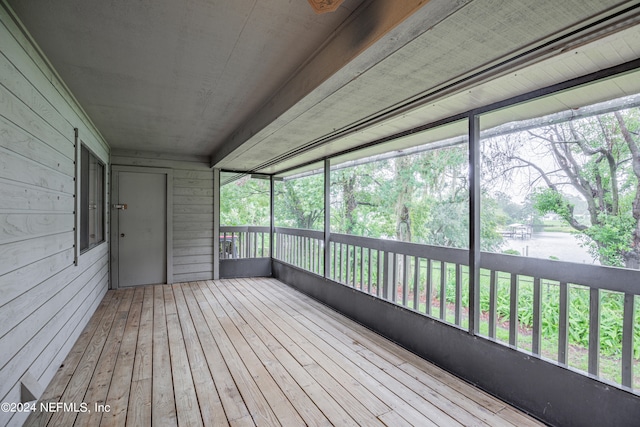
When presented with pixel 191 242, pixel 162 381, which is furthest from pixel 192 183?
pixel 162 381

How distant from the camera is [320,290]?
14.5ft

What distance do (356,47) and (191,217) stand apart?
15.9ft

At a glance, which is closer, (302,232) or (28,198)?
(28,198)

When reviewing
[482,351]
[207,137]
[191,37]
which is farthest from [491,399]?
[207,137]

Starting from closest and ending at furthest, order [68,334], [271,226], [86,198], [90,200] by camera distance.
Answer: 1. [68,334]
2. [86,198]
3. [90,200]
4. [271,226]

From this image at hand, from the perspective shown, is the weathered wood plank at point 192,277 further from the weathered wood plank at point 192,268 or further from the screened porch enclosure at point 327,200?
the screened porch enclosure at point 327,200

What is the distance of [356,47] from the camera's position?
5.12ft

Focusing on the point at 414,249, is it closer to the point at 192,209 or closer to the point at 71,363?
the point at 71,363

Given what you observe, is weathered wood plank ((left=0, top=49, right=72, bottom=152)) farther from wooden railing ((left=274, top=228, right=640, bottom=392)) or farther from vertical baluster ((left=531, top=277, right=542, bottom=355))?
vertical baluster ((left=531, top=277, right=542, bottom=355))

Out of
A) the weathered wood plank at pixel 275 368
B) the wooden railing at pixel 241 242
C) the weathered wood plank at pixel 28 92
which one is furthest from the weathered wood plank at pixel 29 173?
the wooden railing at pixel 241 242

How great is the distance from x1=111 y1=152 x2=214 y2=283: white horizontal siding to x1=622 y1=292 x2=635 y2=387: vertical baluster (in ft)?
18.1

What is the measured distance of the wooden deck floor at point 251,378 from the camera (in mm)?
1880

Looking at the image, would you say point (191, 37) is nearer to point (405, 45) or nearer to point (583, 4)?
point (405, 45)

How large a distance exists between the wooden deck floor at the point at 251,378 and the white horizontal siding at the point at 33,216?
1.28ft
